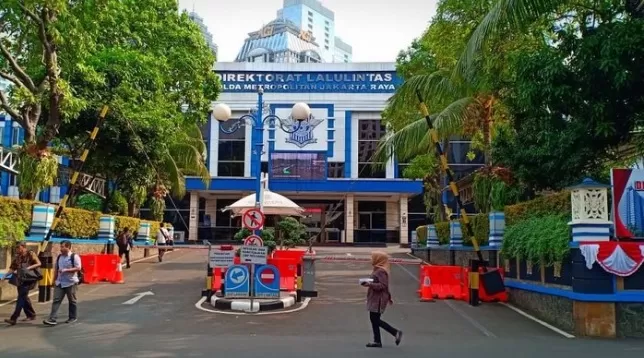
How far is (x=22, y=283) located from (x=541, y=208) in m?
10.4

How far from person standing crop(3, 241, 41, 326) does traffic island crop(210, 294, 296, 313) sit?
12.1 feet

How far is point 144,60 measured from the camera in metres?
22.8

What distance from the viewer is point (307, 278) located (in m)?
14.8

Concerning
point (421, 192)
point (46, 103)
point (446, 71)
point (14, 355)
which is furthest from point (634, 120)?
point (421, 192)

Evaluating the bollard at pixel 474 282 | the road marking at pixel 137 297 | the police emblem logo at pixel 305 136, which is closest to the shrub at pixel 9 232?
the road marking at pixel 137 297

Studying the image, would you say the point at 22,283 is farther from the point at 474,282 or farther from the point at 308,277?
the point at 474,282

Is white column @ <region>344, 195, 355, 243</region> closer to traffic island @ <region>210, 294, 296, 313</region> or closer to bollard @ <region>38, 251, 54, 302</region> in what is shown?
traffic island @ <region>210, 294, 296, 313</region>

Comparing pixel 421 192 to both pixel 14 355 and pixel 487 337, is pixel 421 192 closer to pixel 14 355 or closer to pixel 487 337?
pixel 487 337

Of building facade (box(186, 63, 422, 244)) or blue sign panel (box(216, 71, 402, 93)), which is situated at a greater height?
blue sign panel (box(216, 71, 402, 93))

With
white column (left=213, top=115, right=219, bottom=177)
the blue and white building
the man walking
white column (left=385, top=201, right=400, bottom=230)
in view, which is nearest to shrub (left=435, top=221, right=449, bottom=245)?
the man walking

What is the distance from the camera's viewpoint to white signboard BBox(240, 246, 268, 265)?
1274cm

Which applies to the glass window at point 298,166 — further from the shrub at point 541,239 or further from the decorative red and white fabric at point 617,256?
the decorative red and white fabric at point 617,256

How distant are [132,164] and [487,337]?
61.4ft

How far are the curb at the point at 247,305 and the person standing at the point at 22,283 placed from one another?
12.0ft
